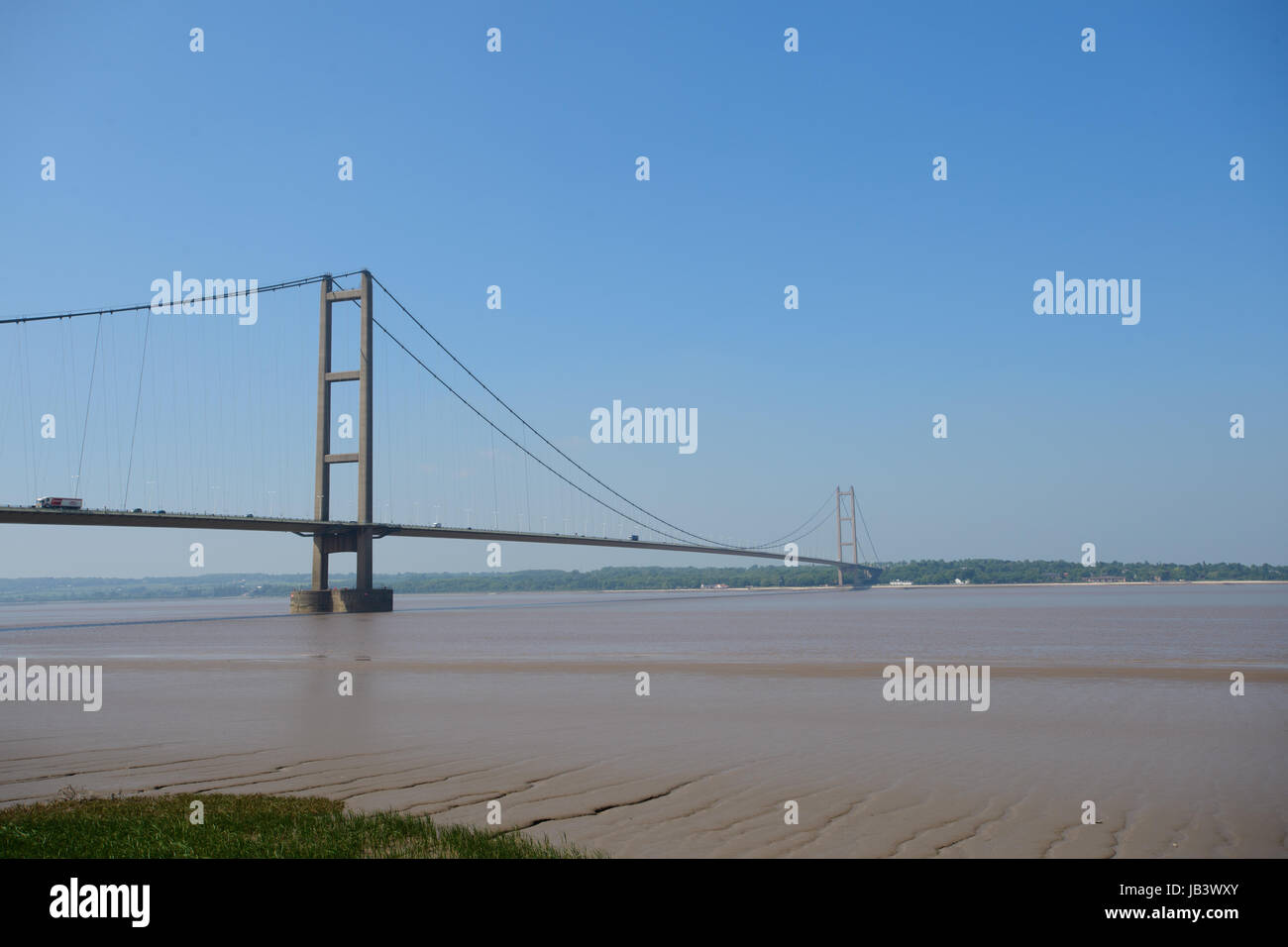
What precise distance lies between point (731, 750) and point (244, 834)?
18.0 feet

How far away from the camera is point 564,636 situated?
37906 millimetres

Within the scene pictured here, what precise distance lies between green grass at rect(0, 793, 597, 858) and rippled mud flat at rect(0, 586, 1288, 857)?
0.66 meters

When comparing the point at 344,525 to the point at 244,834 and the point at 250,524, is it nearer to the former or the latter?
the point at 250,524

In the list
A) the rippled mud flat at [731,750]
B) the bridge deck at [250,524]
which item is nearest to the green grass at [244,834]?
the rippled mud flat at [731,750]

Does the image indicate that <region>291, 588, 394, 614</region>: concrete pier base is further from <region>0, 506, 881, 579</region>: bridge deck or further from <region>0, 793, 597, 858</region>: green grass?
<region>0, 793, 597, 858</region>: green grass

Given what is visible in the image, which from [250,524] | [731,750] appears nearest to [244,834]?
[731,750]

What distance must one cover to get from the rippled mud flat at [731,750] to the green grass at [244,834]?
2.16ft

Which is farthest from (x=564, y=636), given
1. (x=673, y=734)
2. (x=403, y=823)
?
(x=403, y=823)

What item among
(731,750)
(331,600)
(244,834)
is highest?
(244,834)

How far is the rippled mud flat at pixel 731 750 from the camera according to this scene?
6.54 m

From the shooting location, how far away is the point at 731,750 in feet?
33.3

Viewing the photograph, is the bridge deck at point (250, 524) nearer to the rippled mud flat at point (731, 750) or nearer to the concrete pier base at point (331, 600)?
the concrete pier base at point (331, 600)
